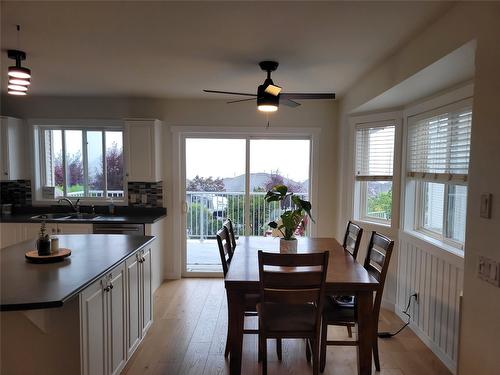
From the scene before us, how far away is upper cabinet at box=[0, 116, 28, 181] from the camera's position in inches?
161

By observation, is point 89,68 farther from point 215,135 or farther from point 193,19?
point 215,135

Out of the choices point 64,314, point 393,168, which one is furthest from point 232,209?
point 64,314

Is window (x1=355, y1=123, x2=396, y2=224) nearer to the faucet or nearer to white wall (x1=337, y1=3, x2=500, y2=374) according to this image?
white wall (x1=337, y1=3, x2=500, y2=374)

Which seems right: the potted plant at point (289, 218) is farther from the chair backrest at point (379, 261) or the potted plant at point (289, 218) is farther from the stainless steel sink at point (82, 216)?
the stainless steel sink at point (82, 216)

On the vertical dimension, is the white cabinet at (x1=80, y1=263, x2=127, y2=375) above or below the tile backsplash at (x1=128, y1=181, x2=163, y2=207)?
below

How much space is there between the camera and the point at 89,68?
3025 mm

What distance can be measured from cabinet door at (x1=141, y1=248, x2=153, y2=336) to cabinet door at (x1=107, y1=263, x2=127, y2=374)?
1.33 feet

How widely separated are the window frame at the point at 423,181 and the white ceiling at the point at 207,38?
61cm

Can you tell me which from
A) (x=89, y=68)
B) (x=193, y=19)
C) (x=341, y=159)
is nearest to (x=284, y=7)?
(x=193, y=19)

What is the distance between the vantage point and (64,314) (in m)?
1.77

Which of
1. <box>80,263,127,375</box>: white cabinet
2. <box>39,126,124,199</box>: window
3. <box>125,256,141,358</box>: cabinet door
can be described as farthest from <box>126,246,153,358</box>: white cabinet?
<box>39,126,124,199</box>: window

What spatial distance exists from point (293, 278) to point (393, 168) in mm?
2054

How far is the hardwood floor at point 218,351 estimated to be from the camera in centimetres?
250

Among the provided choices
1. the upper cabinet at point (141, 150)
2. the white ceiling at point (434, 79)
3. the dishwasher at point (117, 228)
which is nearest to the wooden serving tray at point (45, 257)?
the dishwasher at point (117, 228)
